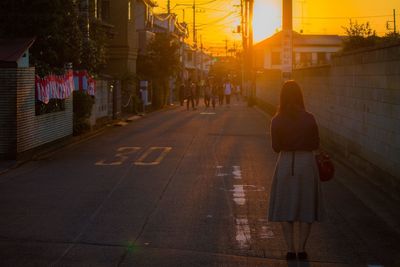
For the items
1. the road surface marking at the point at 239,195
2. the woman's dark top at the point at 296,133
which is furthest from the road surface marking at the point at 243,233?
the woman's dark top at the point at 296,133

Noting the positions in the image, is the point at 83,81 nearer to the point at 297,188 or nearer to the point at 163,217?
the point at 163,217

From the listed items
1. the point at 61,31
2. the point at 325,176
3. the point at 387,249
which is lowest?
the point at 387,249

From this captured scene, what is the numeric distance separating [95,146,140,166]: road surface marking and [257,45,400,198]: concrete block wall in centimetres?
508

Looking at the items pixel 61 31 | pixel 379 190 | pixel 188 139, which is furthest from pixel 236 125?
pixel 379 190

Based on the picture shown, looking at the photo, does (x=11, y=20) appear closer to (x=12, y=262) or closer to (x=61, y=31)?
(x=61, y=31)

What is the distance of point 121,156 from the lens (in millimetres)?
15312

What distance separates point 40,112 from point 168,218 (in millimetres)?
9054

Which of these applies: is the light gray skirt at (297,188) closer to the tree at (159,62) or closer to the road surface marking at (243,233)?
the road surface marking at (243,233)

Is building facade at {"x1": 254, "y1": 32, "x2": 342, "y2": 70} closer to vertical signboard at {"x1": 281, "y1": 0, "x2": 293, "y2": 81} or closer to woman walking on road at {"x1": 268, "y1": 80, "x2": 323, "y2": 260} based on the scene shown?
vertical signboard at {"x1": 281, "y1": 0, "x2": 293, "y2": 81}

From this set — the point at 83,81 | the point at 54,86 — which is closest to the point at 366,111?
the point at 54,86

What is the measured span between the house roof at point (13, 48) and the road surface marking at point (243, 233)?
26.2 ft

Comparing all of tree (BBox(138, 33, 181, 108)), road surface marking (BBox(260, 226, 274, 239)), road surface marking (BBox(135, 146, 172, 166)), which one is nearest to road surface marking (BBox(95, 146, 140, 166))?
road surface marking (BBox(135, 146, 172, 166))

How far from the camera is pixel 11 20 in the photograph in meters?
17.6

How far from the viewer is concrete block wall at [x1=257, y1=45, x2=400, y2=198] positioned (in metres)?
10.3
